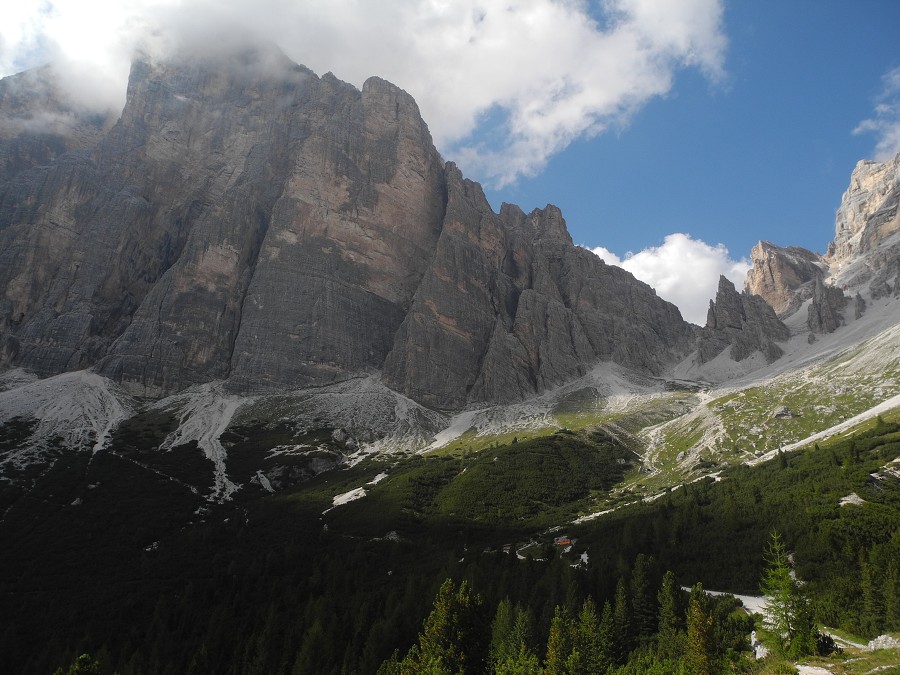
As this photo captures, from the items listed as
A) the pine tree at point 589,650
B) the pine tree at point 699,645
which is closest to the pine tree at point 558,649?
the pine tree at point 589,650

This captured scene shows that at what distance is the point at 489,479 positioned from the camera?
Answer: 136500 mm

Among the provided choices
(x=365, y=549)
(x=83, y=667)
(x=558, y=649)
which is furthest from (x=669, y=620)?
(x=365, y=549)

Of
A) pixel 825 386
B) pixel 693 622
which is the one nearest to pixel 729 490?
pixel 693 622

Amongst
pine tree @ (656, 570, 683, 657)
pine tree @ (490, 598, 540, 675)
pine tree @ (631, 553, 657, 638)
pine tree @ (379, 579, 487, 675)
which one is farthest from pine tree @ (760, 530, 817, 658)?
pine tree @ (379, 579, 487, 675)

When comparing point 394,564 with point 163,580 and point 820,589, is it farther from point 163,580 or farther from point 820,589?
point 820,589

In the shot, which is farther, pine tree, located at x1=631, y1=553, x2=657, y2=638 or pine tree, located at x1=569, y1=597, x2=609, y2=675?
pine tree, located at x1=631, y1=553, x2=657, y2=638

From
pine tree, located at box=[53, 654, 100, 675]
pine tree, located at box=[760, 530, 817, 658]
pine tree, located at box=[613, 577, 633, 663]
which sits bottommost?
pine tree, located at box=[613, 577, 633, 663]

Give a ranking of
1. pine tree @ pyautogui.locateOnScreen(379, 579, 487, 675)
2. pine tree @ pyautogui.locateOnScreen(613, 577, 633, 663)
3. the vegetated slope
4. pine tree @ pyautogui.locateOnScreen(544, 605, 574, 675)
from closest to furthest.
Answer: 1. pine tree @ pyautogui.locateOnScreen(544, 605, 574, 675)
2. pine tree @ pyautogui.locateOnScreen(379, 579, 487, 675)
3. pine tree @ pyautogui.locateOnScreen(613, 577, 633, 663)
4. the vegetated slope

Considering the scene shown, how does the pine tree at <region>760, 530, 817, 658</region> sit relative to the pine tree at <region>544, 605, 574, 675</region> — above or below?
above

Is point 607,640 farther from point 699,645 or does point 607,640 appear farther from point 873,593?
point 873,593

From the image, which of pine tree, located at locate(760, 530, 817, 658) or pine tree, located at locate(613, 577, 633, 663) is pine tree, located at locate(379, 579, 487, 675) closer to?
pine tree, located at locate(613, 577, 633, 663)

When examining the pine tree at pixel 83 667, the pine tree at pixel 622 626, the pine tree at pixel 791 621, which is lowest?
the pine tree at pixel 622 626

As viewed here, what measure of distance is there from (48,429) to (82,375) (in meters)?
36.4

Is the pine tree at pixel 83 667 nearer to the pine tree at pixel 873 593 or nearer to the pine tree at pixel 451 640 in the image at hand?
the pine tree at pixel 451 640
